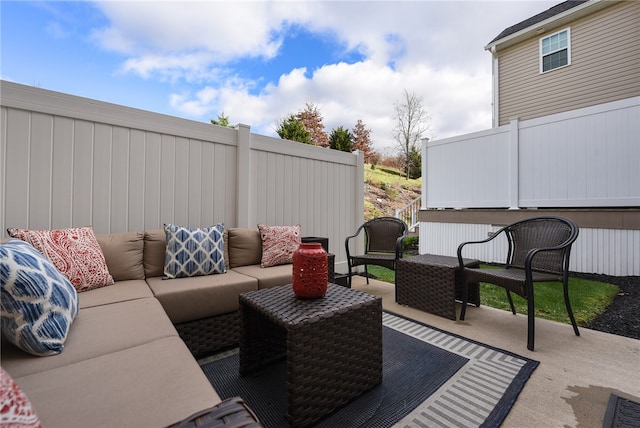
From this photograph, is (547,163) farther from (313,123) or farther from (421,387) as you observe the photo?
(313,123)

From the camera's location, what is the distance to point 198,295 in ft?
6.68

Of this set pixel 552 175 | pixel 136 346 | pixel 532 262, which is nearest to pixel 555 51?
pixel 552 175

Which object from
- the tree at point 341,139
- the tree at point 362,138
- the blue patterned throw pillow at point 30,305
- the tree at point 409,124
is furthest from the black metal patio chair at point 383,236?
the tree at point 362,138

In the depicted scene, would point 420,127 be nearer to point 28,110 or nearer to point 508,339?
point 508,339

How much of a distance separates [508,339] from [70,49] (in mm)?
5633

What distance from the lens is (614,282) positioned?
3.81m

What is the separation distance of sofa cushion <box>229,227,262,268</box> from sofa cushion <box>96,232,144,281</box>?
2.66 ft

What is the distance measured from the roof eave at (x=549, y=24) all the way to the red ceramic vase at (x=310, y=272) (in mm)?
8961

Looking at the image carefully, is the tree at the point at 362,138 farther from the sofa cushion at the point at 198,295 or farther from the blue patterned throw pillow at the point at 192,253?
the sofa cushion at the point at 198,295

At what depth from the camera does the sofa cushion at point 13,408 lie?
0.52 meters

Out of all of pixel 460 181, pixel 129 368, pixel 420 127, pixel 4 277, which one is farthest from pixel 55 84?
pixel 420 127

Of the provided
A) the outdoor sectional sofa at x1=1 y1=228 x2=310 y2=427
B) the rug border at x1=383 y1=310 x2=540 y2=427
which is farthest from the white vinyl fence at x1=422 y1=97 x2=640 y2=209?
the outdoor sectional sofa at x1=1 y1=228 x2=310 y2=427

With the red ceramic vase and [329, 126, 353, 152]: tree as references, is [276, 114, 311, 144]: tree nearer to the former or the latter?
[329, 126, 353, 152]: tree

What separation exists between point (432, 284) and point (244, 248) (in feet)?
6.67
